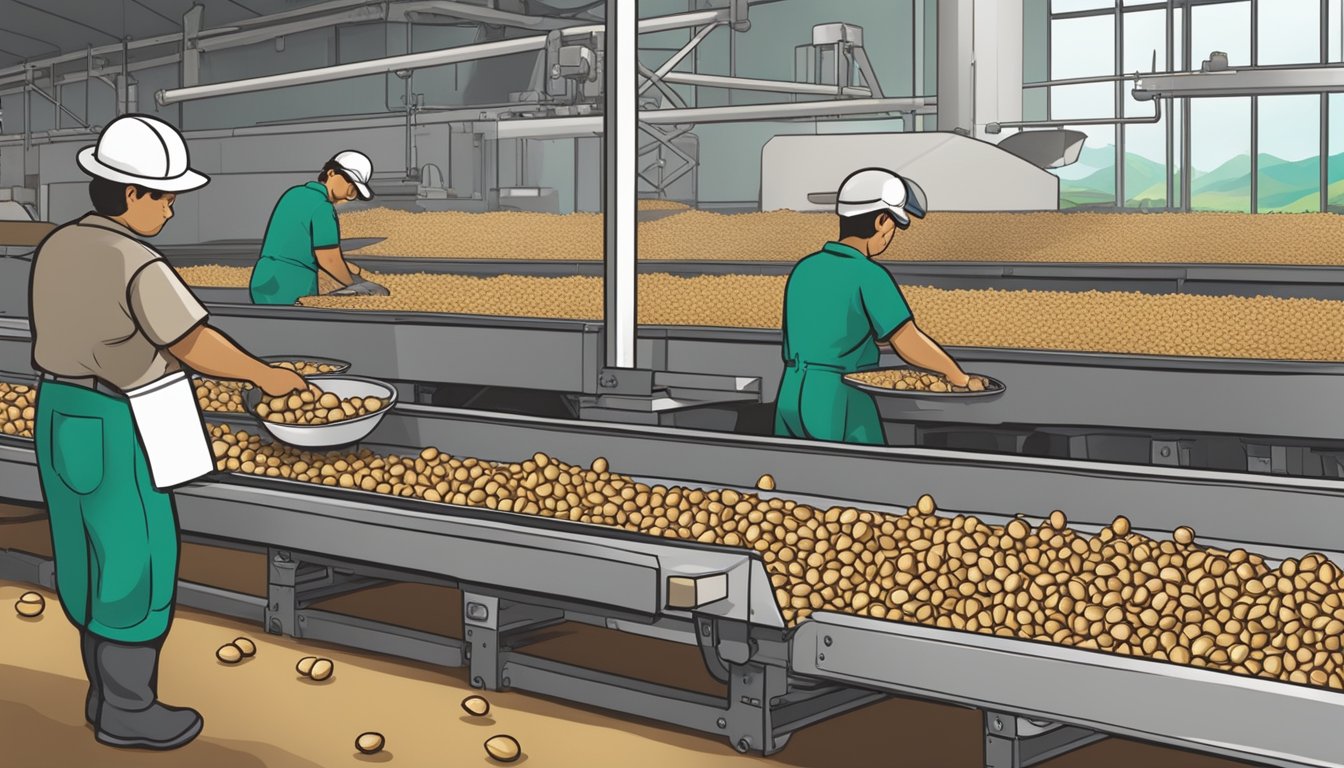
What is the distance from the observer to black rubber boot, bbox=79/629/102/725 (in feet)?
8.16

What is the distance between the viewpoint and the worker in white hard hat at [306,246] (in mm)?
4730

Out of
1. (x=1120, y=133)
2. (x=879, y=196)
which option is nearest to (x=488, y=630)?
(x=879, y=196)

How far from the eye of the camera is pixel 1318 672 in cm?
185

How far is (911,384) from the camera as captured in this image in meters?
3.21

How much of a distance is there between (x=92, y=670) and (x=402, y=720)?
60 centimetres

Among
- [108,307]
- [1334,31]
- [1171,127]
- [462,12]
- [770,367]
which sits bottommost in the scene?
[770,367]

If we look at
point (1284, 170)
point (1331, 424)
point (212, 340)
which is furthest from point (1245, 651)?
point (1284, 170)

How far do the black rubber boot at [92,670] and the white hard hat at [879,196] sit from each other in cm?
182

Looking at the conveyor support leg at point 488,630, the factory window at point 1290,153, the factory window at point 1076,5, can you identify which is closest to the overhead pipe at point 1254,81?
the conveyor support leg at point 488,630

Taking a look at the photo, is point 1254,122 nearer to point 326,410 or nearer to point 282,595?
point 326,410

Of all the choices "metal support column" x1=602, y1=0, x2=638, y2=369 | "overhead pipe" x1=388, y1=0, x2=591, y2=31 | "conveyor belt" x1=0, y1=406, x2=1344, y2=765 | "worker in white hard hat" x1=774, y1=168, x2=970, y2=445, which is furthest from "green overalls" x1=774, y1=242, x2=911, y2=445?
"overhead pipe" x1=388, y1=0, x2=591, y2=31

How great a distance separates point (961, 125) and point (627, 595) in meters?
2.83

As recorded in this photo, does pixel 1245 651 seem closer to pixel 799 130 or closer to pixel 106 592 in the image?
pixel 106 592

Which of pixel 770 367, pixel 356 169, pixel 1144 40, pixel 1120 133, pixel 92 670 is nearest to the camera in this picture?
pixel 92 670
